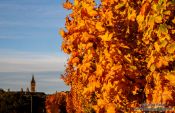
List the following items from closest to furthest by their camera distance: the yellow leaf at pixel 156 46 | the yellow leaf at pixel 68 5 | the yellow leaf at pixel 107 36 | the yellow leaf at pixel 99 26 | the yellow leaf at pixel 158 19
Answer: the yellow leaf at pixel 158 19 < the yellow leaf at pixel 156 46 < the yellow leaf at pixel 107 36 < the yellow leaf at pixel 99 26 < the yellow leaf at pixel 68 5

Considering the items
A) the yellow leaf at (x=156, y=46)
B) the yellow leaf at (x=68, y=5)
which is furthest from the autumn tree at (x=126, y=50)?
the yellow leaf at (x=68, y=5)

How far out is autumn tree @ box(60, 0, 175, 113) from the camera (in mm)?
10023

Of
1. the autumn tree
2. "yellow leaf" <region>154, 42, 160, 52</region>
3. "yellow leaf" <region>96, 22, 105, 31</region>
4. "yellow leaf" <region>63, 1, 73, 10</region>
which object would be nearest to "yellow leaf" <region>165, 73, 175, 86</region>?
the autumn tree

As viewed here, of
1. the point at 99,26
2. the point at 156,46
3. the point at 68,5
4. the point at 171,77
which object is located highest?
the point at 68,5

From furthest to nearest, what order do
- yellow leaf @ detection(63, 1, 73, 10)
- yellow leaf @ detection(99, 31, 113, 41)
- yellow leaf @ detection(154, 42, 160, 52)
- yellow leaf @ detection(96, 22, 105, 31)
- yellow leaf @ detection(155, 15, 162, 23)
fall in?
yellow leaf @ detection(63, 1, 73, 10), yellow leaf @ detection(96, 22, 105, 31), yellow leaf @ detection(99, 31, 113, 41), yellow leaf @ detection(154, 42, 160, 52), yellow leaf @ detection(155, 15, 162, 23)

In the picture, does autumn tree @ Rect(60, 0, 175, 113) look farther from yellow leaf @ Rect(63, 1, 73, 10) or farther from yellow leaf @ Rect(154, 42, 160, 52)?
yellow leaf @ Rect(63, 1, 73, 10)

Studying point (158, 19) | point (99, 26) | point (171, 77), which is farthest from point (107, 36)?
point (171, 77)

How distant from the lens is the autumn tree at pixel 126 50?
10023 millimetres

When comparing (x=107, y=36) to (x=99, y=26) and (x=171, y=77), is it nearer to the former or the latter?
(x=99, y=26)

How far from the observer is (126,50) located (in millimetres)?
11500

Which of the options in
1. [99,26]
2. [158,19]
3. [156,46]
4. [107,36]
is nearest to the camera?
[158,19]

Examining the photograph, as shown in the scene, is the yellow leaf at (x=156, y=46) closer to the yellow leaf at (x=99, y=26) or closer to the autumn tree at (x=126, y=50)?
the autumn tree at (x=126, y=50)

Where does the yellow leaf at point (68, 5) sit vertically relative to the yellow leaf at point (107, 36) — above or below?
above

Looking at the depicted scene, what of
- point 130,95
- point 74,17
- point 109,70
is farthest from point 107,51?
point 74,17
